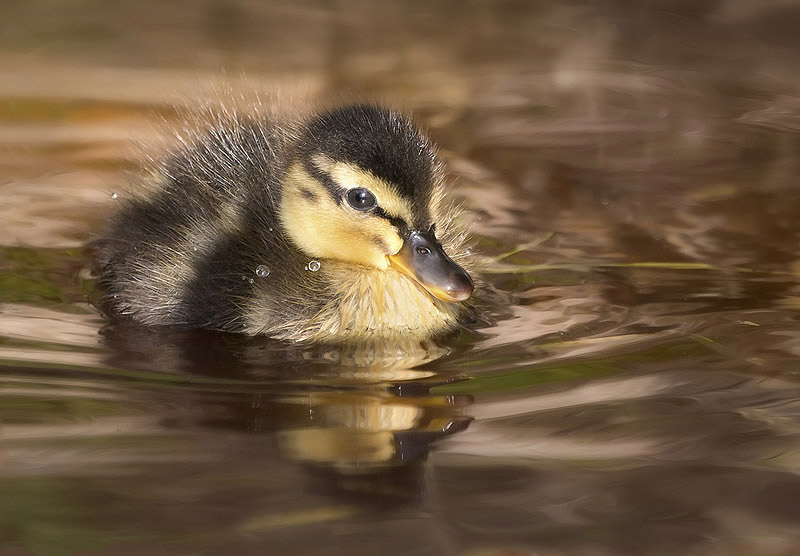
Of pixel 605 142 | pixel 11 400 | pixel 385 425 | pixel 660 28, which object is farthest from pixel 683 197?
pixel 11 400

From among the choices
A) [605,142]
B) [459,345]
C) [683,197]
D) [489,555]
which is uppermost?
[605,142]

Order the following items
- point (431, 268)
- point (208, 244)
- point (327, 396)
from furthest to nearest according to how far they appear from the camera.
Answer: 1. point (208, 244)
2. point (431, 268)
3. point (327, 396)

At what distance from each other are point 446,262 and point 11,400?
1.66 ft

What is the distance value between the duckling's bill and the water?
76 millimetres

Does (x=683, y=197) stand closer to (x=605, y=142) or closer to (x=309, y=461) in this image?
(x=605, y=142)

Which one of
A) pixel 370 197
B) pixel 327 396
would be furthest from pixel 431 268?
pixel 327 396

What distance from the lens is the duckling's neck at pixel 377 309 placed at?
1.53 meters

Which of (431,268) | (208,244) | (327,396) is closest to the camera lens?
(327,396)

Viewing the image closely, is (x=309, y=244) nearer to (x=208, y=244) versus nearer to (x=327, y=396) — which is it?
(x=208, y=244)

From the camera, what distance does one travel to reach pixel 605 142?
7.71 feet

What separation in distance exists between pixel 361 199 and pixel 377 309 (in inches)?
5.7

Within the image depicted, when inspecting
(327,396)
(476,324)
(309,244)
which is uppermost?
(309,244)

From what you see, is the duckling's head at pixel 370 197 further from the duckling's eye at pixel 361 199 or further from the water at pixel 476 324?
the water at pixel 476 324

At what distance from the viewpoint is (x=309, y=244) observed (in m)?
1.57
